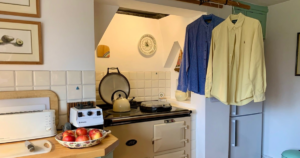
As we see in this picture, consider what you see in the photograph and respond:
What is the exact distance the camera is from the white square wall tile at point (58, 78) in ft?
4.98

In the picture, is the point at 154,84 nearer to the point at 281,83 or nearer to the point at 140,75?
the point at 140,75

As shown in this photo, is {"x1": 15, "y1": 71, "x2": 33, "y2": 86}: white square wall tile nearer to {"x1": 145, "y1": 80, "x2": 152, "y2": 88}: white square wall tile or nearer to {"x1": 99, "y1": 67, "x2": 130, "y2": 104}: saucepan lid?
{"x1": 99, "y1": 67, "x2": 130, "y2": 104}: saucepan lid

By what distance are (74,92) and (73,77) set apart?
0.40 feet

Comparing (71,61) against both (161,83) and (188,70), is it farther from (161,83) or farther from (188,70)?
(161,83)

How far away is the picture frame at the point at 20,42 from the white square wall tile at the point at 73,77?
0.72 ft

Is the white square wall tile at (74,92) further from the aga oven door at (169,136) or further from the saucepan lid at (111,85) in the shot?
the aga oven door at (169,136)

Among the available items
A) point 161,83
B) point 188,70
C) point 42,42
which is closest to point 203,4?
point 188,70

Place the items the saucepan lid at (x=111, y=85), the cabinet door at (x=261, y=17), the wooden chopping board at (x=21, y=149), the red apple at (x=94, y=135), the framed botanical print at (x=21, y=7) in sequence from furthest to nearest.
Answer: the cabinet door at (x=261, y=17) < the saucepan lid at (x=111, y=85) < the framed botanical print at (x=21, y=7) < the red apple at (x=94, y=135) < the wooden chopping board at (x=21, y=149)

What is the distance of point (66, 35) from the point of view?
155 cm

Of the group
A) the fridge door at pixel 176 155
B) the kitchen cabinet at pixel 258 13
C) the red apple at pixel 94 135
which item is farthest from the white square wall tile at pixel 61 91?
the kitchen cabinet at pixel 258 13

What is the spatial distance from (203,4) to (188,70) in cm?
69

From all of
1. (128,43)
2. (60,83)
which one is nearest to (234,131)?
(128,43)

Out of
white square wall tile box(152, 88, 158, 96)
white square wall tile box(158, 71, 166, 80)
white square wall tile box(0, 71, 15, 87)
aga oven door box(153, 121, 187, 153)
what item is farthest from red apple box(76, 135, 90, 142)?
white square wall tile box(158, 71, 166, 80)

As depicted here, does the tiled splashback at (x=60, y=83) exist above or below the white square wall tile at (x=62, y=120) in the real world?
above
